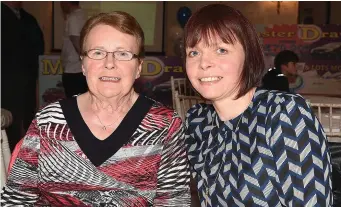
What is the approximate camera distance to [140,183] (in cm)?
155

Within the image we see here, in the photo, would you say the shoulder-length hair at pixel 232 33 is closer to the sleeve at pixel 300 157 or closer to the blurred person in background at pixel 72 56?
the sleeve at pixel 300 157

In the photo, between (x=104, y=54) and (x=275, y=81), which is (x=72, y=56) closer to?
(x=275, y=81)

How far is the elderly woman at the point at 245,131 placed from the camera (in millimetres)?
1261

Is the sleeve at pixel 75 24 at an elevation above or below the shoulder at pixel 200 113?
above

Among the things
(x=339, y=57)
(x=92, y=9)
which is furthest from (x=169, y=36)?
(x=339, y=57)

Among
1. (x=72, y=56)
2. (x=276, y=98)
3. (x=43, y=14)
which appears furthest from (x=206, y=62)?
(x=43, y=14)

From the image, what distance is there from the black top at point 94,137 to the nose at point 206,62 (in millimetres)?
281

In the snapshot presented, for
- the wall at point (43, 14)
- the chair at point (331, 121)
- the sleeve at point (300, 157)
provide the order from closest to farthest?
1. the sleeve at point (300, 157)
2. the chair at point (331, 121)
3. the wall at point (43, 14)

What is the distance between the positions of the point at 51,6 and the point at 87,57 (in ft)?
23.7

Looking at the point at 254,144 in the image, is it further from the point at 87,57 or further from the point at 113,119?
the point at 87,57

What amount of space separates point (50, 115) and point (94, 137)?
165 mm

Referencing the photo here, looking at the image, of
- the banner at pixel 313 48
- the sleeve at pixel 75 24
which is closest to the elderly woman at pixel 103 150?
the sleeve at pixel 75 24

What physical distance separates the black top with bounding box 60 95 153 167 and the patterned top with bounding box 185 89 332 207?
27cm

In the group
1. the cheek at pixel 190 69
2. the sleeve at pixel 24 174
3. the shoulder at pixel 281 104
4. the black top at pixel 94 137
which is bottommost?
the sleeve at pixel 24 174
